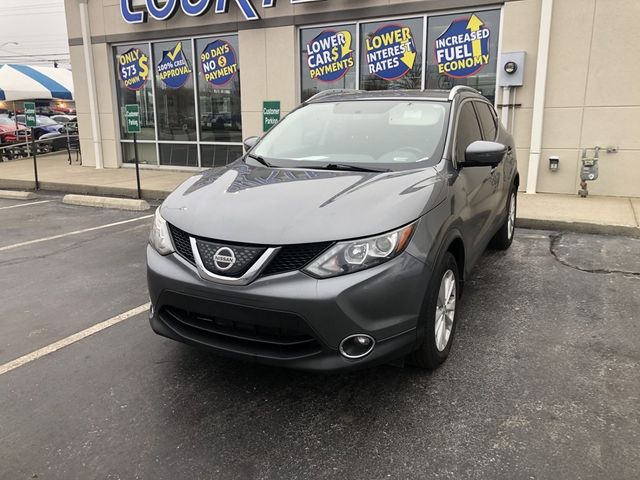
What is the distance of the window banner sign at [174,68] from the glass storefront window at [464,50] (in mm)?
5925

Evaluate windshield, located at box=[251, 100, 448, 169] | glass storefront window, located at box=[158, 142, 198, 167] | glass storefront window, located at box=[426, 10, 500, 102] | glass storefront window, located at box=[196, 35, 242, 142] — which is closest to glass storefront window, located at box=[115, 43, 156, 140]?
glass storefront window, located at box=[158, 142, 198, 167]

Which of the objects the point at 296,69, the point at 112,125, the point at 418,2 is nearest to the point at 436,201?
the point at 418,2

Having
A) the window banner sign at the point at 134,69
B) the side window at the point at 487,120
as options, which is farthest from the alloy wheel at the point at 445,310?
the window banner sign at the point at 134,69

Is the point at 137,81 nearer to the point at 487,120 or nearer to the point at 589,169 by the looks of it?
the point at 589,169

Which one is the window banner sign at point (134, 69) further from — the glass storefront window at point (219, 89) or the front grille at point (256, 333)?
the front grille at point (256, 333)

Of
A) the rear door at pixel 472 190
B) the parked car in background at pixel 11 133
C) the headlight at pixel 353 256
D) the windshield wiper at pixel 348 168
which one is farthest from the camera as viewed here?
the parked car in background at pixel 11 133

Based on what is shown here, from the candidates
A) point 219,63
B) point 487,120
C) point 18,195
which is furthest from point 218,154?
point 487,120

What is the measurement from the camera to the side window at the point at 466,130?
12.9ft

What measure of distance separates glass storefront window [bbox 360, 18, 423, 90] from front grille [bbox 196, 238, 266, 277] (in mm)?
8419

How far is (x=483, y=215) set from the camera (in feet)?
14.4

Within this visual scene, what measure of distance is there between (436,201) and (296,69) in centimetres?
883

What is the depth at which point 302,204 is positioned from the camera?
303 cm

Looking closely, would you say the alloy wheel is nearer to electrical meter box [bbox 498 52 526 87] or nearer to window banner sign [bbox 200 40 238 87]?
electrical meter box [bbox 498 52 526 87]

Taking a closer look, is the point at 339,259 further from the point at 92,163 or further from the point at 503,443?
the point at 92,163
